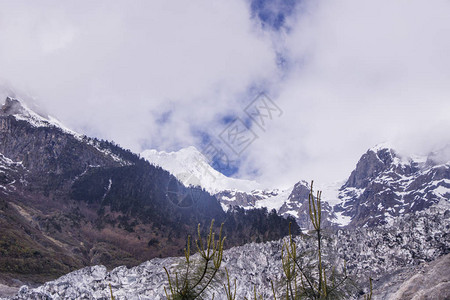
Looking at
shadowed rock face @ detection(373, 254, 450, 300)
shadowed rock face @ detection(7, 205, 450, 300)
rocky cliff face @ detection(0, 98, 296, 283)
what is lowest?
shadowed rock face @ detection(373, 254, 450, 300)

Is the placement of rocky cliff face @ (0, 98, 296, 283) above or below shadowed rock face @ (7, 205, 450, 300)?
above

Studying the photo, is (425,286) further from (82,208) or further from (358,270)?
(82,208)

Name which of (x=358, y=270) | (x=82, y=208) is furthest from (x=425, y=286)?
(x=82, y=208)

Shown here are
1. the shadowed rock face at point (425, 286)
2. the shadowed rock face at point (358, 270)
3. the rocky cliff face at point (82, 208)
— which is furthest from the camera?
the rocky cliff face at point (82, 208)

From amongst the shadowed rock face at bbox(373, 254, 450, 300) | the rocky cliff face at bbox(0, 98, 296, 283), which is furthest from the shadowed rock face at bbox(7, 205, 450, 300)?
the rocky cliff face at bbox(0, 98, 296, 283)

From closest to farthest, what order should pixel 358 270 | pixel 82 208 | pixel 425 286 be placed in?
pixel 425 286, pixel 358 270, pixel 82 208

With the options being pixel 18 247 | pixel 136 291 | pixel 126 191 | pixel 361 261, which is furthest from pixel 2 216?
pixel 361 261

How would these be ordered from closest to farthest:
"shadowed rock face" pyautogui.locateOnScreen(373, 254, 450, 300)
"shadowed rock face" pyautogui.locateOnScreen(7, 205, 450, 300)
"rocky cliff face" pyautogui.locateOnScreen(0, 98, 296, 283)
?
1. "shadowed rock face" pyautogui.locateOnScreen(373, 254, 450, 300)
2. "shadowed rock face" pyautogui.locateOnScreen(7, 205, 450, 300)
3. "rocky cliff face" pyautogui.locateOnScreen(0, 98, 296, 283)

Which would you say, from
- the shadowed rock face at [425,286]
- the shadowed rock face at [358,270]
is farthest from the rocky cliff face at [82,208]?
the shadowed rock face at [425,286]

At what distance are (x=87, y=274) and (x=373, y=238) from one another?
24.1 m

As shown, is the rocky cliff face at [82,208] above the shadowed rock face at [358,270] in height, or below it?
above

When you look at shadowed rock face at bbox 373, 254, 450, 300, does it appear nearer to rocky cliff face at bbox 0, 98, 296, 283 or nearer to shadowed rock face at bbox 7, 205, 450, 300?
shadowed rock face at bbox 7, 205, 450, 300

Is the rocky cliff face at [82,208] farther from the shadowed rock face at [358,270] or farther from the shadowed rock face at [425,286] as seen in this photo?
the shadowed rock face at [425,286]

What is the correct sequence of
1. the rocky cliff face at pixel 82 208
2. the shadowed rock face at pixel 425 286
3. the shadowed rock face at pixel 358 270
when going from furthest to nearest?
the rocky cliff face at pixel 82 208
the shadowed rock face at pixel 358 270
the shadowed rock face at pixel 425 286
